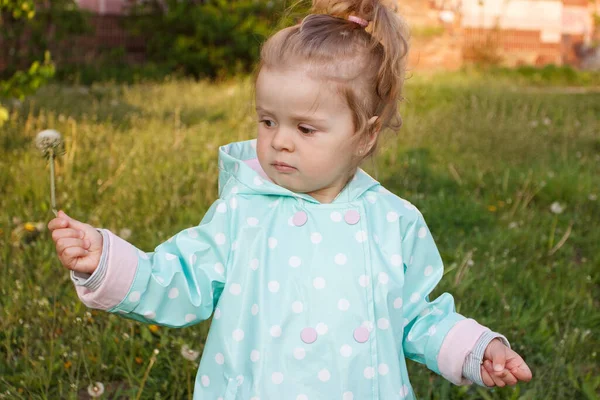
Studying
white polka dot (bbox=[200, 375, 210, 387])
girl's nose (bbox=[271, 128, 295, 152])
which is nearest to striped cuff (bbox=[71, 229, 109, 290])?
white polka dot (bbox=[200, 375, 210, 387])

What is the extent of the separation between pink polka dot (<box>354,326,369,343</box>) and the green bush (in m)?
9.27

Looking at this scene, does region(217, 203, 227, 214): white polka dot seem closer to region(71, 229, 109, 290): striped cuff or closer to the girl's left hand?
region(71, 229, 109, 290): striped cuff

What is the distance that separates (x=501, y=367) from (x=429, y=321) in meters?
0.22

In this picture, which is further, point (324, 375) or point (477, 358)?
point (477, 358)

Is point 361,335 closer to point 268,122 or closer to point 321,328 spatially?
point 321,328

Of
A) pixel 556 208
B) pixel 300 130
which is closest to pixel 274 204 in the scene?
pixel 300 130

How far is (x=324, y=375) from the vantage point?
178cm

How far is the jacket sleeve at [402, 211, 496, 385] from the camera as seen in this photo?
1.93m

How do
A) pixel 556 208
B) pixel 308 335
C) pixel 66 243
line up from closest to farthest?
pixel 66 243
pixel 308 335
pixel 556 208

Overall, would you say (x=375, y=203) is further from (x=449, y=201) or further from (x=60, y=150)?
(x=449, y=201)

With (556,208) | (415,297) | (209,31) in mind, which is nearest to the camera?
(415,297)

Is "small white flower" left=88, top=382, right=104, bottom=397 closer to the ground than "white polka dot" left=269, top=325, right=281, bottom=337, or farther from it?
closer to the ground

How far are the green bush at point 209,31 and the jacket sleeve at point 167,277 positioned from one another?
30.0 feet

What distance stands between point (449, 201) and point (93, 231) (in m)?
2.98
